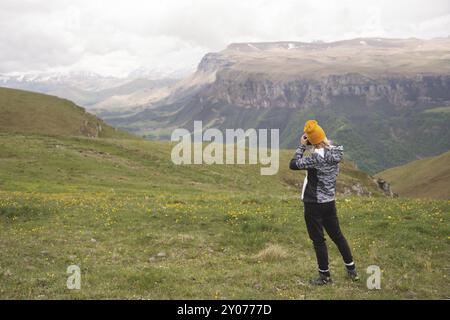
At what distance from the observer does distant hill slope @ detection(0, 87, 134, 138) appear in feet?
333

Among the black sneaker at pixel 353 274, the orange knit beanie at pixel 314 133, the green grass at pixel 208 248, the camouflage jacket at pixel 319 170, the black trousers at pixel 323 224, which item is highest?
the orange knit beanie at pixel 314 133

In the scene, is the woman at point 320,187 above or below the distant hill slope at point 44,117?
below

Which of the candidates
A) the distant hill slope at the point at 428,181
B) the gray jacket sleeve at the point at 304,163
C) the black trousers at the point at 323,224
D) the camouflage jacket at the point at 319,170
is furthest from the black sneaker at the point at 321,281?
the distant hill slope at the point at 428,181

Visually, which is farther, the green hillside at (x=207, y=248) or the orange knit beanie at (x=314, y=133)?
the orange knit beanie at (x=314, y=133)

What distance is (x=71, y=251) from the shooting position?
698 inches

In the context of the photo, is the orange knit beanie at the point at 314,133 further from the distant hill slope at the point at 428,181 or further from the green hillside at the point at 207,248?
the distant hill slope at the point at 428,181

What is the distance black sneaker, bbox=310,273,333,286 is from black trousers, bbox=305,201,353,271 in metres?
0.25

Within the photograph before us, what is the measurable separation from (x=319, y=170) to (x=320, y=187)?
20.9 inches

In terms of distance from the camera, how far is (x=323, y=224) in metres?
14.1

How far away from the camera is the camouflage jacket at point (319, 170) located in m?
13.7

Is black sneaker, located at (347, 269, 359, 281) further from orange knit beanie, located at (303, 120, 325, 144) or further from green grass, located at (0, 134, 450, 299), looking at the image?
orange knit beanie, located at (303, 120, 325, 144)

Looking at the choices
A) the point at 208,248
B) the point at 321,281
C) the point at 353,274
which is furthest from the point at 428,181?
the point at 321,281
